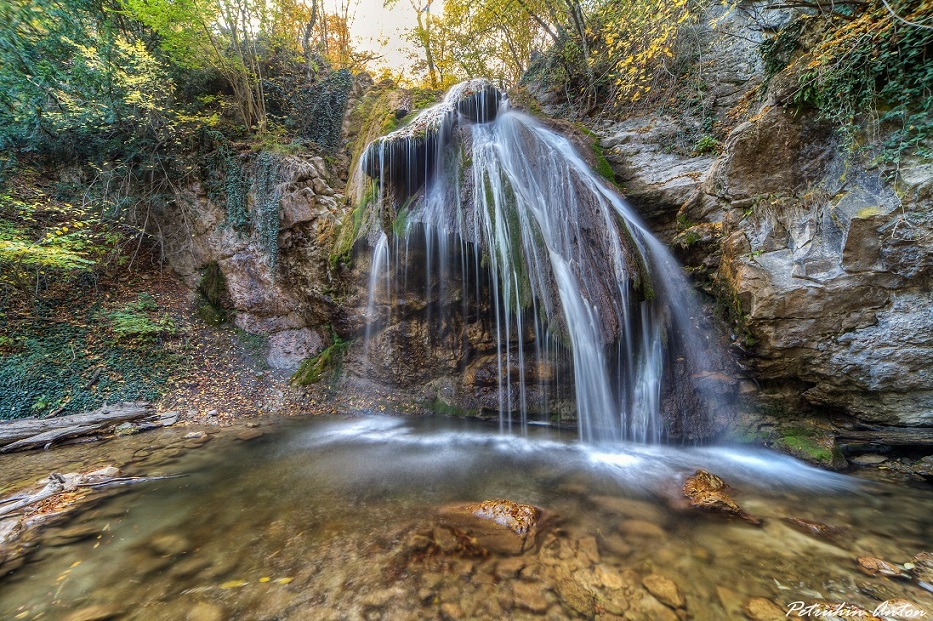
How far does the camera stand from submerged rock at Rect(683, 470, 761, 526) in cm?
320

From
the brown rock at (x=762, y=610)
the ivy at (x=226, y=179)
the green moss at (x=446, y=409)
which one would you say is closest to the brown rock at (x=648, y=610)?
the brown rock at (x=762, y=610)

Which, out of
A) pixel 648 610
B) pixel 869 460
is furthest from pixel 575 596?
pixel 869 460

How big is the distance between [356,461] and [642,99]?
11.1 metres

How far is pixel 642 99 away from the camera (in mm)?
8883

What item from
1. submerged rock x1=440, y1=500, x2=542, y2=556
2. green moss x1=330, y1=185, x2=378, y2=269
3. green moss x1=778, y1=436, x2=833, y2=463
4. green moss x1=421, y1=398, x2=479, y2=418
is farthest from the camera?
green moss x1=330, y1=185, x2=378, y2=269

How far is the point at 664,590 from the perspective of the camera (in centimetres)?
227

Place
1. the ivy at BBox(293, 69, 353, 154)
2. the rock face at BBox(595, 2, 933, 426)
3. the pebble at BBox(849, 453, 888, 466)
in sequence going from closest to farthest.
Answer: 1. the rock face at BBox(595, 2, 933, 426)
2. the pebble at BBox(849, 453, 888, 466)
3. the ivy at BBox(293, 69, 353, 154)

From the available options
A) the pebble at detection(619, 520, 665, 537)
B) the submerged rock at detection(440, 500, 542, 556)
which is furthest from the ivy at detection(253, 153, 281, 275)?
the pebble at detection(619, 520, 665, 537)

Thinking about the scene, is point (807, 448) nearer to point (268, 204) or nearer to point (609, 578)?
point (609, 578)

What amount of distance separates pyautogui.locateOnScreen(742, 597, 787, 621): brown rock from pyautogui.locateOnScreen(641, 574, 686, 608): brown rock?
379mm

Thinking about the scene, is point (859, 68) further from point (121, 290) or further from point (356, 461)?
point (121, 290)

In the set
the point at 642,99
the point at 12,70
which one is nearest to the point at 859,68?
the point at 642,99

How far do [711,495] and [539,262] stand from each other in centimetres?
384

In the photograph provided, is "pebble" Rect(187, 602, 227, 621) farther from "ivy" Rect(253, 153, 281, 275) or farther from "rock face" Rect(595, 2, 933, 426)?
"ivy" Rect(253, 153, 281, 275)
